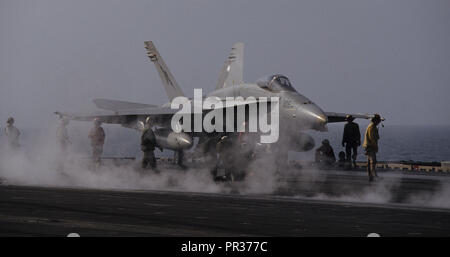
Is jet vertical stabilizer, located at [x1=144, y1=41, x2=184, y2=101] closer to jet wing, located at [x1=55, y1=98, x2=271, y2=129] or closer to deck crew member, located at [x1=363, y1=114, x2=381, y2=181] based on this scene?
jet wing, located at [x1=55, y1=98, x2=271, y2=129]

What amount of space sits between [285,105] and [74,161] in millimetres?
10332

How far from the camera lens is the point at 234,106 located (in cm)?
→ 2273

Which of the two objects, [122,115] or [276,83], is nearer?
[276,83]

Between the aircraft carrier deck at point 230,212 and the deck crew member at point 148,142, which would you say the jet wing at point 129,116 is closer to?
the deck crew member at point 148,142

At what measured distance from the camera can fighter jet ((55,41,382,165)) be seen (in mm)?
20781

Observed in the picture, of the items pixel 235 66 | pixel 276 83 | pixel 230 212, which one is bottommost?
pixel 230 212

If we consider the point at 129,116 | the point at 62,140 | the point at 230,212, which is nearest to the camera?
the point at 230,212

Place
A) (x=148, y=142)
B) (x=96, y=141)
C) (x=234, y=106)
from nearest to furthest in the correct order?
(x=148, y=142) < (x=234, y=106) < (x=96, y=141)

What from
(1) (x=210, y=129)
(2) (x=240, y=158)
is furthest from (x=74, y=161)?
(2) (x=240, y=158)

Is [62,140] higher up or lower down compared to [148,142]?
higher up

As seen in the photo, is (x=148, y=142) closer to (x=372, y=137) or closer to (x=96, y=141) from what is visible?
(x=96, y=141)

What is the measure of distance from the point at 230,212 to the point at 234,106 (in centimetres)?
1010

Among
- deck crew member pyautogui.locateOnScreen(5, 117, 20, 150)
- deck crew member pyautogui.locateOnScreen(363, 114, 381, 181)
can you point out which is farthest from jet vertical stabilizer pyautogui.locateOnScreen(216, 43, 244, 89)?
deck crew member pyautogui.locateOnScreen(363, 114, 381, 181)

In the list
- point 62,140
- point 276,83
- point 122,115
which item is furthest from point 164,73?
point 276,83
